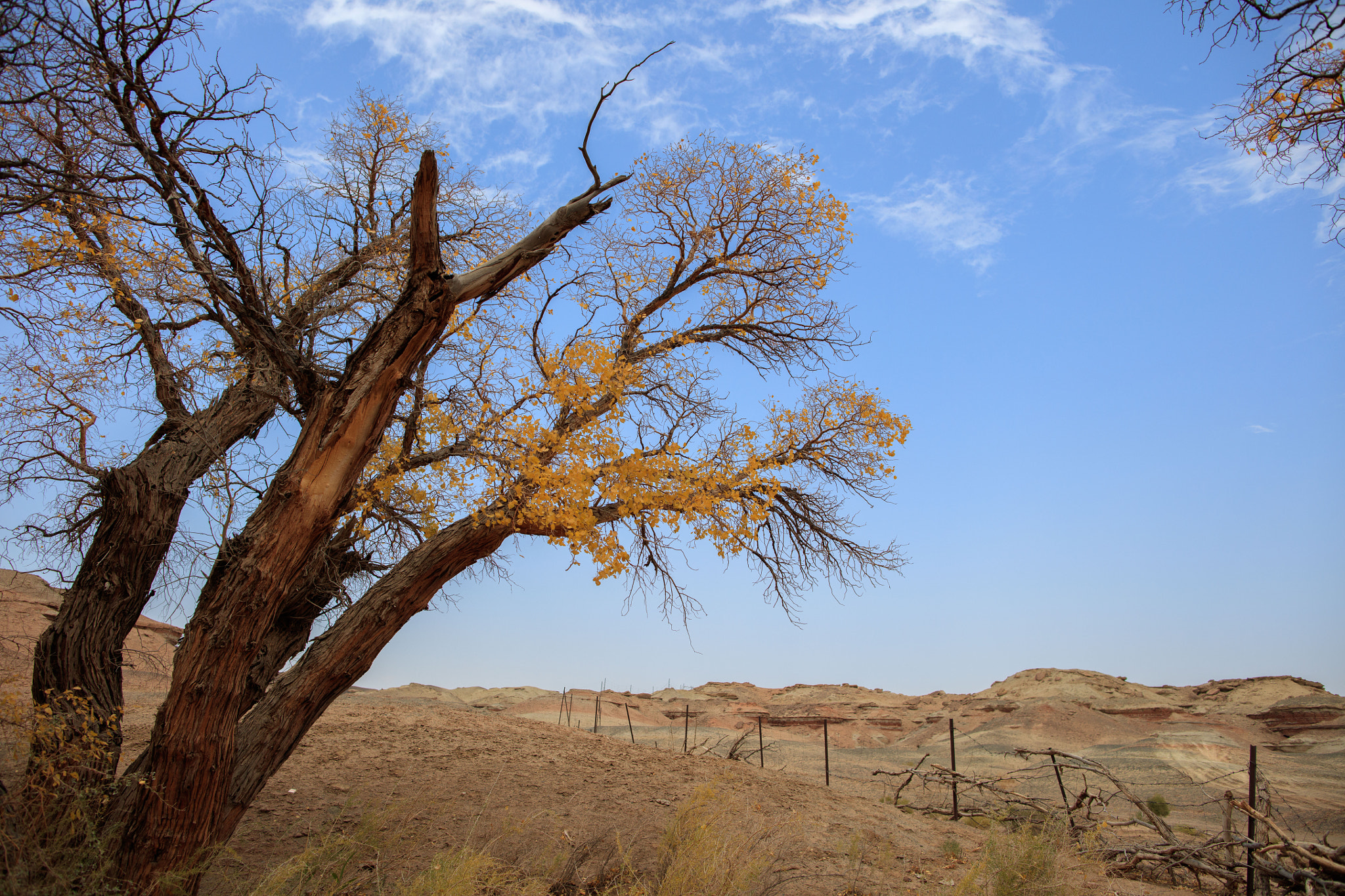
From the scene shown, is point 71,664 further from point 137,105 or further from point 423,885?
point 137,105

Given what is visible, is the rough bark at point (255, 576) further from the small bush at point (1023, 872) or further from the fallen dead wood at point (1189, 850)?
the fallen dead wood at point (1189, 850)

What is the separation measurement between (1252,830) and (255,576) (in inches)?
396

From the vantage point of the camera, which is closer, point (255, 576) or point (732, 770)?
point (255, 576)

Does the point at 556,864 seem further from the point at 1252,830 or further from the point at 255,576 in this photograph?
the point at 1252,830

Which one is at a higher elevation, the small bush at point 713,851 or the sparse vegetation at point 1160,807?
the small bush at point 713,851

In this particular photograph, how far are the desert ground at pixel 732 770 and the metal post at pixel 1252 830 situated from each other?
365 millimetres

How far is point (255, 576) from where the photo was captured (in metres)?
5.87

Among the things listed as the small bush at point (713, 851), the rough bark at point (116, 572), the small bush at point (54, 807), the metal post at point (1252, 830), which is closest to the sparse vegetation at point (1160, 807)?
the metal post at point (1252, 830)

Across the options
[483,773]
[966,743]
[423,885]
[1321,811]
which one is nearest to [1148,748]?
[966,743]

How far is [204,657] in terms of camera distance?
19.0 feet

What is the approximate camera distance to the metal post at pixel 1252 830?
23.8ft

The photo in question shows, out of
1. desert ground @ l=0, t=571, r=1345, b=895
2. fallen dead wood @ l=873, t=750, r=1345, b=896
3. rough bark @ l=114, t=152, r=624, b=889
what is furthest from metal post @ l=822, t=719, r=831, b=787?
rough bark @ l=114, t=152, r=624, b=889

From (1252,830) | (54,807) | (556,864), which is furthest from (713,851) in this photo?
(1252,830)

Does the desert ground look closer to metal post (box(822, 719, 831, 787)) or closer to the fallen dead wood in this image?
metal post (box(822, 719, 831, 787))
